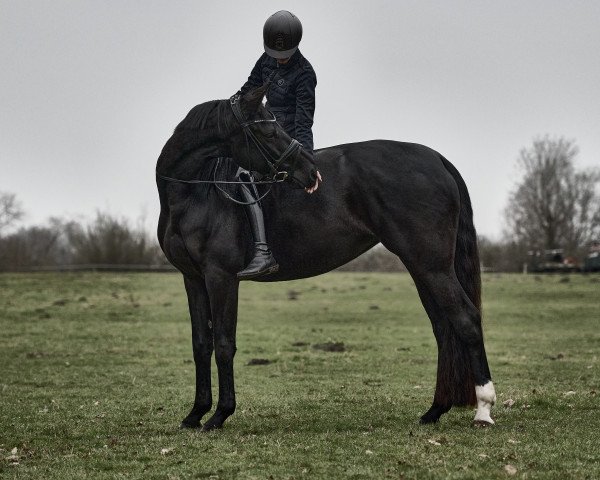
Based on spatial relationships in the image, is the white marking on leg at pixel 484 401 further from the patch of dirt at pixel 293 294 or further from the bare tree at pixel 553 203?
the bare tree at pixel 553 203

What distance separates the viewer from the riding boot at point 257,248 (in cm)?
825

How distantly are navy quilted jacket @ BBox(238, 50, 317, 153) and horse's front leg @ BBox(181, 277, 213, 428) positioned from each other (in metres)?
1.91

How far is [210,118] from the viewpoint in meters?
8.58

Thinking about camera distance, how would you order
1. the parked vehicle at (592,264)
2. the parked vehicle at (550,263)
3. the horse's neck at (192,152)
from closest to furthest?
the horse's neck at (192,152) < the parked vehicle at (592,264) < the parked vehicle at (550,263)

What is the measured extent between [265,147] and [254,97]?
51 cm

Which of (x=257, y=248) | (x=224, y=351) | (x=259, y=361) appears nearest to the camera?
(x=257, y=248)

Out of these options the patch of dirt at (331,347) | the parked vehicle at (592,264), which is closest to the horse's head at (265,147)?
the patch of dirt at (331,347)

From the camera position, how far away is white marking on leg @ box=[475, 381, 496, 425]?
8.20 metres

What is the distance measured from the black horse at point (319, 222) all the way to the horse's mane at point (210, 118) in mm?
10

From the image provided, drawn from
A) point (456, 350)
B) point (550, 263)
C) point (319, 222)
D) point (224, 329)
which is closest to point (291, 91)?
point (319, 222)

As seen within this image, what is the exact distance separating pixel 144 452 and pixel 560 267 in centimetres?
6377

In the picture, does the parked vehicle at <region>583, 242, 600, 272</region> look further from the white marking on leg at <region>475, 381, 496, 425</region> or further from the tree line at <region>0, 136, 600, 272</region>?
the white marking on leg at <region>475, 381, 496, 425</region>

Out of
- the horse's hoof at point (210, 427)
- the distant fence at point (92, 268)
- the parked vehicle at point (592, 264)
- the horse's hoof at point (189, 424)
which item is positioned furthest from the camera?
the parked vehicle at point (592, 264)

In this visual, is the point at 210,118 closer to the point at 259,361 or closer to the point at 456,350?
the point at 456,350
